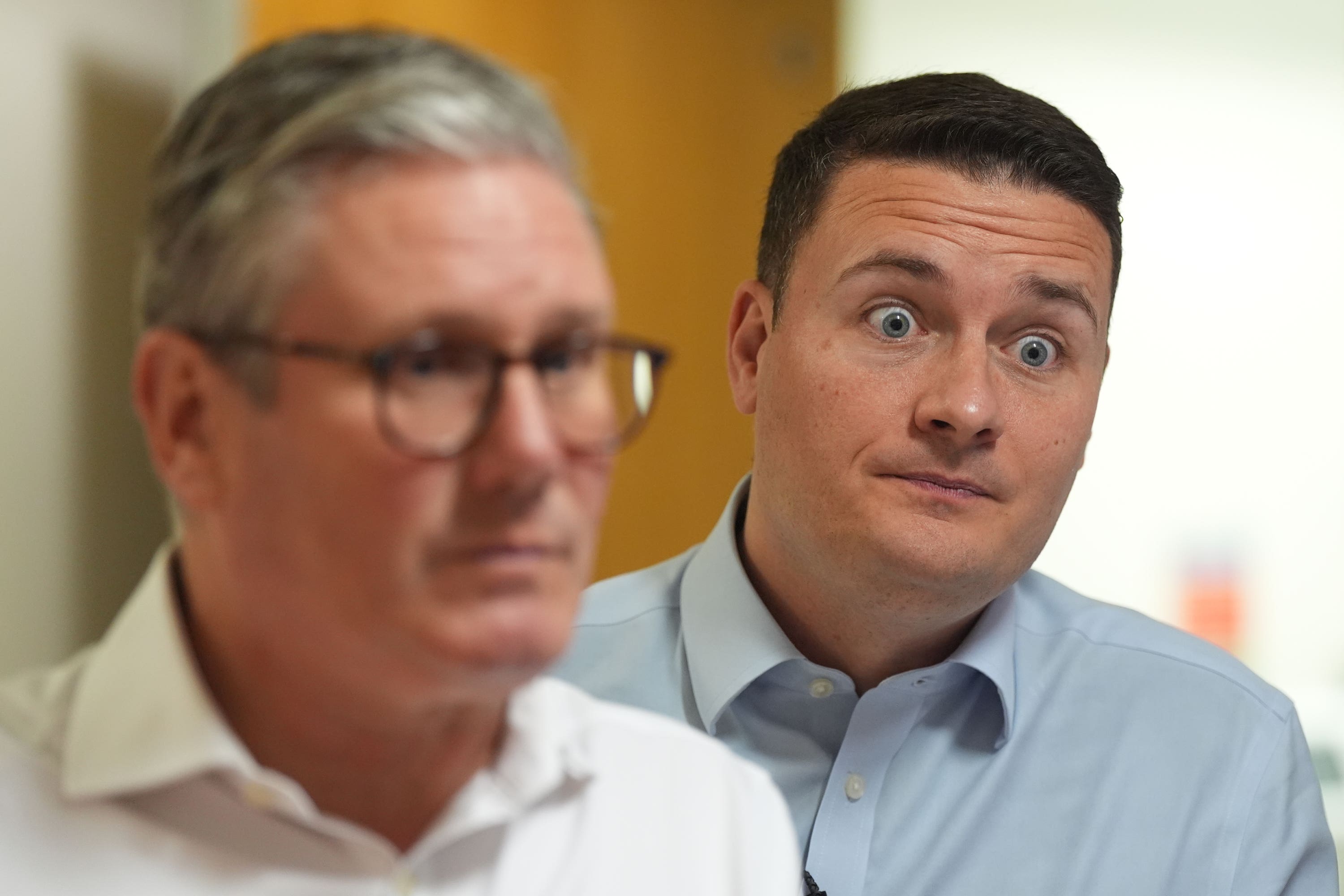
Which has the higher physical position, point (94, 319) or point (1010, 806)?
point (94, 319)

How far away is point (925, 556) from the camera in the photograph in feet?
3.19

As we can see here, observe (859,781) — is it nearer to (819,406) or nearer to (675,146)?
(819,406)

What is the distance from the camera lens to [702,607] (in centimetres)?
104

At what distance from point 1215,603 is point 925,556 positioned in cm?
114

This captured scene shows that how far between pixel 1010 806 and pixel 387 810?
552mm

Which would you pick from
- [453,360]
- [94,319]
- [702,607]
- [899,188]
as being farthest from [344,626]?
[899,188]

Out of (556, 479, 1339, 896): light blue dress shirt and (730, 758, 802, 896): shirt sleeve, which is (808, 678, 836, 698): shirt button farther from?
(730, 758, 802, 896): shirt sleeve

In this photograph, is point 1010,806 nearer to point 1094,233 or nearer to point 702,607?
point 702,607

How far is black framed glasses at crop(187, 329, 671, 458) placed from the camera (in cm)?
57

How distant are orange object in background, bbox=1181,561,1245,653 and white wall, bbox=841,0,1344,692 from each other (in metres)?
0.02

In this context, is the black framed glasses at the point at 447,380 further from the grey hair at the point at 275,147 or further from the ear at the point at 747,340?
the ear at the point at 747,340

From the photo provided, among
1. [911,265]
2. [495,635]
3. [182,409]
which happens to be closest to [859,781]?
[911,265]

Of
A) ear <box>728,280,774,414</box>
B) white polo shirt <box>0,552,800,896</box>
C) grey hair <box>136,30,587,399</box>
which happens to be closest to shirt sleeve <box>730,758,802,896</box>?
white polo shirt <box>0,552,800,896</box>

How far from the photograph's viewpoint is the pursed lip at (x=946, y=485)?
98 cm
